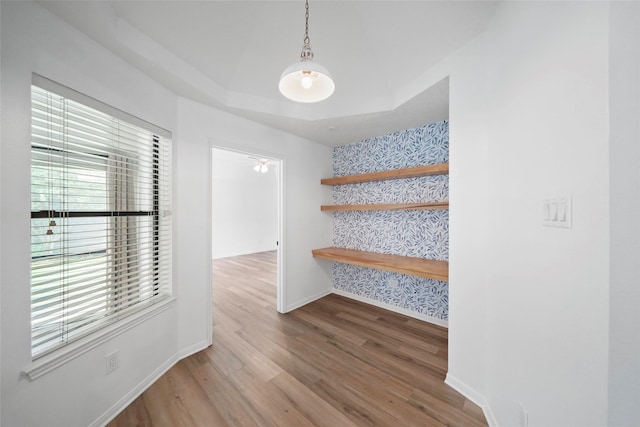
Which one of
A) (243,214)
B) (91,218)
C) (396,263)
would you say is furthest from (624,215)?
(243,214)

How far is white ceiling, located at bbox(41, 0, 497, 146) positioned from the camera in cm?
146

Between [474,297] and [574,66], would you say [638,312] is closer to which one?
[574,66]

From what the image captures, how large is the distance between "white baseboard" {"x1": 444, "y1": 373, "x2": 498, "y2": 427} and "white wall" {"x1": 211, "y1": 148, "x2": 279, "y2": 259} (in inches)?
206

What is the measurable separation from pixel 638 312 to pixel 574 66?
2.76 ft

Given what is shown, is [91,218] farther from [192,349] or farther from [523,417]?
[523,417]

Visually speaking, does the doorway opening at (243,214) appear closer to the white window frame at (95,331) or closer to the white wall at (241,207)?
the white wall at (241,207)

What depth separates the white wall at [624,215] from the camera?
65 centimetres

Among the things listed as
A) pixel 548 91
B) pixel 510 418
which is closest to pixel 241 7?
pixel 548 91

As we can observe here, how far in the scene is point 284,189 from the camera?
2994mm

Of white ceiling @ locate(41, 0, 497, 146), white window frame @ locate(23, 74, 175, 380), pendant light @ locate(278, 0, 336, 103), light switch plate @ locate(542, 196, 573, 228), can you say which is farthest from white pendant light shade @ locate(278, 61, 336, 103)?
white window frame @ locate(23, 74, 175, 380)

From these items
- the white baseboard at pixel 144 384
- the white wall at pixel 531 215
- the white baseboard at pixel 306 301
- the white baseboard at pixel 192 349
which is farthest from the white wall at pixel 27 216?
the white wall at pixel 531 215

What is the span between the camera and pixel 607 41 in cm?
68

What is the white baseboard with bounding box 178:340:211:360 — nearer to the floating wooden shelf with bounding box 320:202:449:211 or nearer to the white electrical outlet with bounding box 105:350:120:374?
the white electrical outlet with bounding box 105:350:120:374

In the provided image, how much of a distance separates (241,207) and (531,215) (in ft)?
21.9
